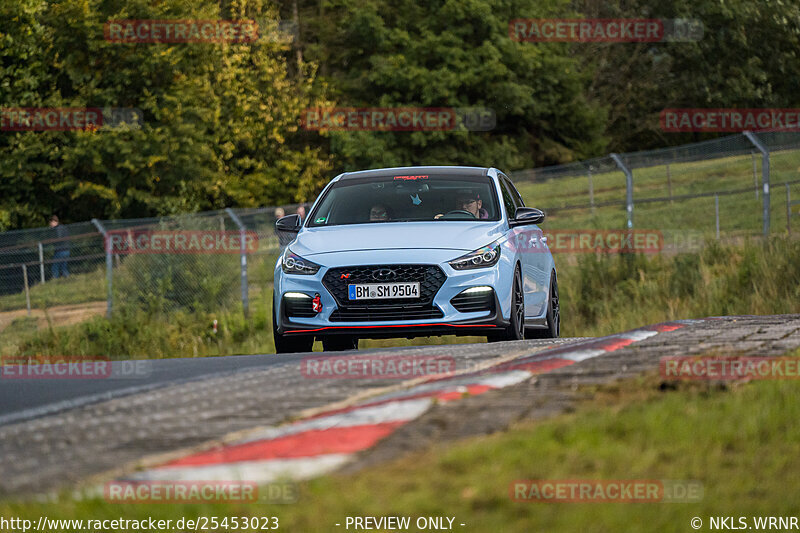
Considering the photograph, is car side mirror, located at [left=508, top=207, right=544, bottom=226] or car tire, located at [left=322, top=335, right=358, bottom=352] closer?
car side mirror, located at [left=508, top=207, right=544, bottom=226]

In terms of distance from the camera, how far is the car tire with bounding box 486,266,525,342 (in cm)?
1076

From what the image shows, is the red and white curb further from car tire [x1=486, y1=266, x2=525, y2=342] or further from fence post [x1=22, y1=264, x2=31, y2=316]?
fence post [x1=22, y1=264, x2=31, y2=316]

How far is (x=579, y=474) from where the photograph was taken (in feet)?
14.5

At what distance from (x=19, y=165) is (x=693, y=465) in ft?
105

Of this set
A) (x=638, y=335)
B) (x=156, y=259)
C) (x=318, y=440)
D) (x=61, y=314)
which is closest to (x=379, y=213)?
(x=638, y=335)

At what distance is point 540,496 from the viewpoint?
4.17 meters

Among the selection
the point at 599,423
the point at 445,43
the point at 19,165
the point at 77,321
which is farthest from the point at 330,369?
the point at 445,43

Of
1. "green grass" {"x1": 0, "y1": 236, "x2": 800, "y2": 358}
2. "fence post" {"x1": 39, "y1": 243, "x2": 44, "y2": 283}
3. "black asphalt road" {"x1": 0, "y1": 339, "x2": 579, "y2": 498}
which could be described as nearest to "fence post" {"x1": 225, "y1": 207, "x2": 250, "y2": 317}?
"green grass" {"x1": 0, "y1": 236, "x2": 800, "y2": 358}

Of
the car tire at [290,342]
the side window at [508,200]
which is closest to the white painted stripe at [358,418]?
the car tire at [290,342]

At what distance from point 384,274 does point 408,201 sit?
60.4 inches

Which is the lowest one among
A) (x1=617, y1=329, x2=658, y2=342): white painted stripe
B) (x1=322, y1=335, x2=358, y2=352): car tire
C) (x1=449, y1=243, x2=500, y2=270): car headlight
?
(x1=322, y1=335, x2=358, y2=352): car tire

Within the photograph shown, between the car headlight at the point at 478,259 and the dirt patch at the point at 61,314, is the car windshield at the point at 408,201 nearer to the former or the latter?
the car headlight at the point at 478,259

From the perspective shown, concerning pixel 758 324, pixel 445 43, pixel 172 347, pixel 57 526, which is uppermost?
pixel 445 43

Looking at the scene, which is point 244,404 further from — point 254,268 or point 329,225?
point 254,268
